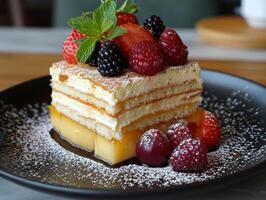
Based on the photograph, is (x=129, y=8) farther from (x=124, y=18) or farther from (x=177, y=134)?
(x=177, y=134)

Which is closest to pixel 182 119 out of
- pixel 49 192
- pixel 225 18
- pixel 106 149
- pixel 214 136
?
pixel 214 136

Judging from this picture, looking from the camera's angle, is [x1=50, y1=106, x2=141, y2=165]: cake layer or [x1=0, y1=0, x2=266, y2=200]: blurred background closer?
[x1=50, y1=106, x2=141, y2=165]: cake layer

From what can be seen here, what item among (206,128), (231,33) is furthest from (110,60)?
(231,33)

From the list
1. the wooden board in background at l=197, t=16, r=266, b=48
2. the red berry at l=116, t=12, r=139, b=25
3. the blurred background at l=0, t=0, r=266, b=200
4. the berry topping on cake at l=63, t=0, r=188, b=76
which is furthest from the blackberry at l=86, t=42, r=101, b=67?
the wooden board in background at l=197, t=16, r=266, b=48

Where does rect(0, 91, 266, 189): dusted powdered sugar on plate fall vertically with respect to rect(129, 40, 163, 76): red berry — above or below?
below

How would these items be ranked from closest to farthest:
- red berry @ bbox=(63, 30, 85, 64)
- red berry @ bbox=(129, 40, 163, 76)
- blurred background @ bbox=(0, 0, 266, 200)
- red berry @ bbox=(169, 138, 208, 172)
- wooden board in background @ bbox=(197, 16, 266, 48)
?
red berry @ bbox=(169, 138, 208, 172)
red berry @ bbox=(129, 40, 163, 76)
red berry @ bbox=(63, 30, 85, 64)
blurred background @ bbox=(0, 0, 266, 200)
wooden board in background @ bbox=(197, 16, 266, 48)

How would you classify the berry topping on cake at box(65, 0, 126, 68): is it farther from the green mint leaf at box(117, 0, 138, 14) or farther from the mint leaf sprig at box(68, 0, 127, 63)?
the green mint leaf at box(117, 0, 138, 14)

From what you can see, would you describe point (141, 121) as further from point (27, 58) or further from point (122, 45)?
point (27, 58)
